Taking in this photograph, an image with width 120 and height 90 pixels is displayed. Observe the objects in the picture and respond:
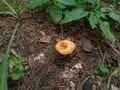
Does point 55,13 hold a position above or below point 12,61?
above

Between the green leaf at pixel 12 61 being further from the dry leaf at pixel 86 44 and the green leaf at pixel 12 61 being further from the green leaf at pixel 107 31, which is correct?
the green leaf at pixel 107 31

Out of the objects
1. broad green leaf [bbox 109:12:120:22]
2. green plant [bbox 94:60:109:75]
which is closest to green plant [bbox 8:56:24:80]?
green plant [bbox 94:60:109:75]

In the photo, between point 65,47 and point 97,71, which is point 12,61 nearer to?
point 65,47

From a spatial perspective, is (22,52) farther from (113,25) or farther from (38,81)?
(113,25)

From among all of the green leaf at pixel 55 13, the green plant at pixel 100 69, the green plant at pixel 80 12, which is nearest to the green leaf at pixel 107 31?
the green plant at pixel 80 12

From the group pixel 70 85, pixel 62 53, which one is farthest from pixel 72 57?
pixel 70 85

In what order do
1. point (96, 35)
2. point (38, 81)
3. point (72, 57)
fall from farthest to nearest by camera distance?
point (96, 35), point (72, 57), point (38, 81)

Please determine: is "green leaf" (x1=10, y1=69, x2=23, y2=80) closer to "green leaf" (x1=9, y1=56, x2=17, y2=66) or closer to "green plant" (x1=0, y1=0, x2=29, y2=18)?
"green leaf" (x1=9, y1=56, x2=17, y2=66)

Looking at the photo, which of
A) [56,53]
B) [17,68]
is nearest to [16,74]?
[17,68]
